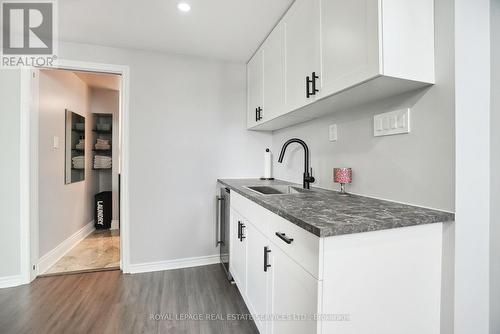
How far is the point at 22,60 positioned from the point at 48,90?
38 centimetres

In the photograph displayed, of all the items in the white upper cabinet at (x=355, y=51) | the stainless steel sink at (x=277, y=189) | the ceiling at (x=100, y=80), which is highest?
the ceiling at (x=100, y=80)

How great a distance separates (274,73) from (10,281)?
2.83m

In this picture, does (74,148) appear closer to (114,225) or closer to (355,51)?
(114,225)

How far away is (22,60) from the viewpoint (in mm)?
2018

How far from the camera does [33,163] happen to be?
2078 millimetres

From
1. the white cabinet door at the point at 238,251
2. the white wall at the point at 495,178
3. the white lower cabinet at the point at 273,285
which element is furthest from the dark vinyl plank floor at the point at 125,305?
the white wall at the point at 495,178

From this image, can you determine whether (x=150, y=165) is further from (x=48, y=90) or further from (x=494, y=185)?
(x=494, y=185)

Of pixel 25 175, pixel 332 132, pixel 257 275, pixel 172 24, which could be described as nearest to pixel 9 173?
pixel 25 175

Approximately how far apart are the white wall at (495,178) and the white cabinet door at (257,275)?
3.32 ft

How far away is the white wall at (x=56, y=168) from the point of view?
7.47ft

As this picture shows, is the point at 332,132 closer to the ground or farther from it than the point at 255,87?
closer to the ground

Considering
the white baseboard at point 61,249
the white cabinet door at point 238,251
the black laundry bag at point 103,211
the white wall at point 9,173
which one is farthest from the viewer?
the black laundry bag at point 103,211

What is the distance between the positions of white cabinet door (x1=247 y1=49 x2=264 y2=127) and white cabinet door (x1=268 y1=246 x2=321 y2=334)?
A: 1.41 meters
